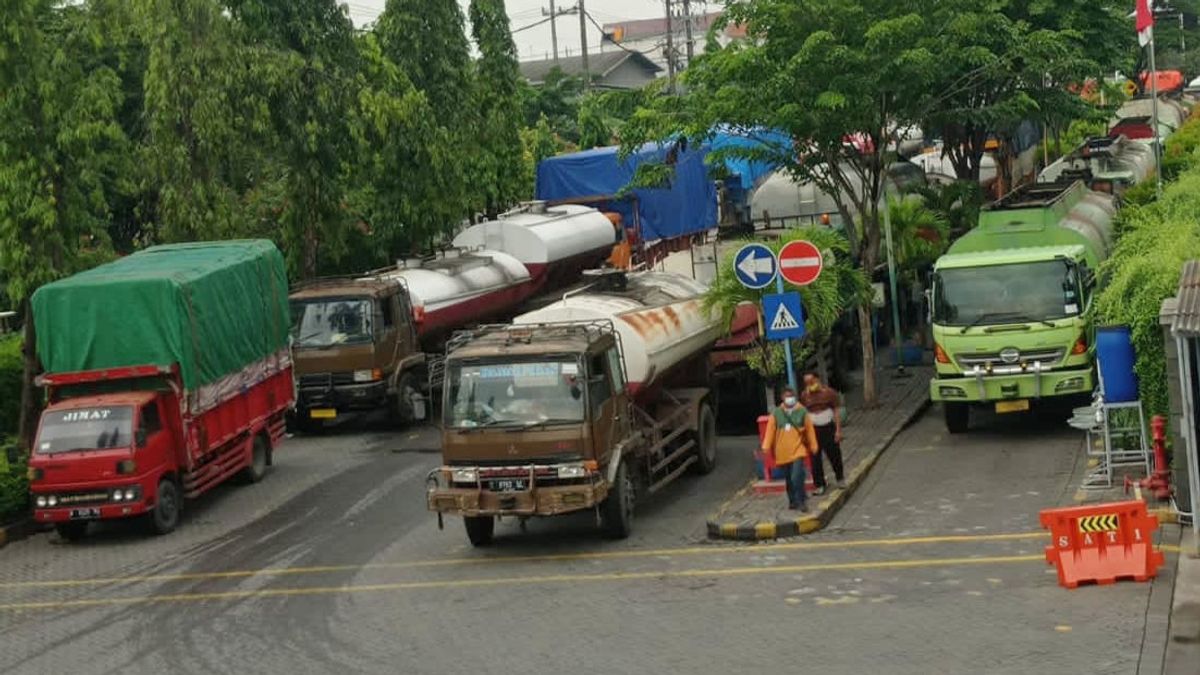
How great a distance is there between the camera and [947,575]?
52.6 ft

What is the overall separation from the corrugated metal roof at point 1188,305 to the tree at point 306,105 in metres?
19.6

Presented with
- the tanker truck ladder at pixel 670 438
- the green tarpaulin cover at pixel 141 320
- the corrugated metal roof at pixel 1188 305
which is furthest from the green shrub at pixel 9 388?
the corrugated metal roof at pixel 1188 305

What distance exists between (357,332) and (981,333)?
10.9 meters

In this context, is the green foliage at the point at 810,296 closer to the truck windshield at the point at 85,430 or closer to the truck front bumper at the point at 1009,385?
the truck front bumper at the point at 1009,385

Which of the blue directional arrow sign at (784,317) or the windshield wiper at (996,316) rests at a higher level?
the blue directional arrow sign at (784,317)

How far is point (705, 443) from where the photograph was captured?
23547 millimetres

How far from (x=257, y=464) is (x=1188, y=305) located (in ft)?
48.0

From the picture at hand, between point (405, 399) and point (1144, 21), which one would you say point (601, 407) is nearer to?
point (405, 399)

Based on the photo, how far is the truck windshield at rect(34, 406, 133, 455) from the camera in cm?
2161

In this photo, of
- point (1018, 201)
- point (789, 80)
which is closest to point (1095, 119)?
point (1018, 201)

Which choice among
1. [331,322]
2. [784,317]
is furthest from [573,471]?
[331,322]

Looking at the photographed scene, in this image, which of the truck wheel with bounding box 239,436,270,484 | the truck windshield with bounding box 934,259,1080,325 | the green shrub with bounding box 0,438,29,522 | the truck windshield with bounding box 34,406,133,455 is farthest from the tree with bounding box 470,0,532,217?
the truck windshield with bounding box 34,406,133,455

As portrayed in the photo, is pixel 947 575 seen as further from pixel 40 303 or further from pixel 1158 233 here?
pixel 40 303

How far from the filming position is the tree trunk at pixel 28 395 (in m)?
25.0
